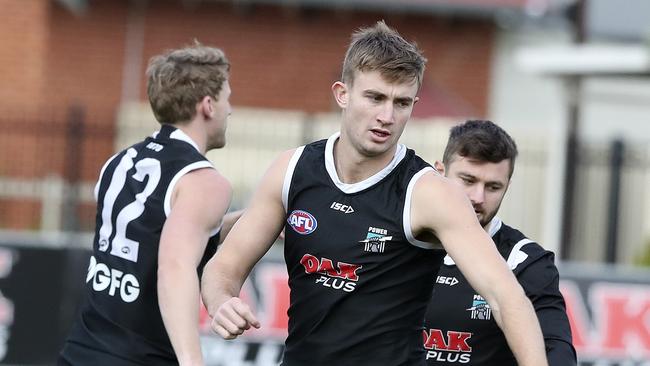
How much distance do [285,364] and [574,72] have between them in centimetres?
952

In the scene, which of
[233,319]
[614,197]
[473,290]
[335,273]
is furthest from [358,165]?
[614,197]

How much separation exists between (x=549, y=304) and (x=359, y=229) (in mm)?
942

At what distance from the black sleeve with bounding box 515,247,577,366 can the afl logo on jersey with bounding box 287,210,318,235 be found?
0.97 meters

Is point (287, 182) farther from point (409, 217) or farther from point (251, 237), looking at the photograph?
point (409, 217)

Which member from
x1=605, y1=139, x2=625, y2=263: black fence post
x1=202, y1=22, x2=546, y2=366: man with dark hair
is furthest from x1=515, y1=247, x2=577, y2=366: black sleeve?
x1=605, y1=139, x2=625, y2=263: black fence post

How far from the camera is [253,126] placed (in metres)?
13.9

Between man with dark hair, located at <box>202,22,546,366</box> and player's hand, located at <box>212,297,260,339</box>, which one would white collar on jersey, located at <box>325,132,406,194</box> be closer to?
man with dark hair, located at <box>202,22,546,366</box>

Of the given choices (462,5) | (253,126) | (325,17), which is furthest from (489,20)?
(253,126)

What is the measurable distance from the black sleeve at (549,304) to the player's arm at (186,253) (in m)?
1.26

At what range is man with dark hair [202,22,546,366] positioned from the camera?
14.3 ft

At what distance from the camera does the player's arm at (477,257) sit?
405 cm

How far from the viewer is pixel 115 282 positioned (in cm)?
535

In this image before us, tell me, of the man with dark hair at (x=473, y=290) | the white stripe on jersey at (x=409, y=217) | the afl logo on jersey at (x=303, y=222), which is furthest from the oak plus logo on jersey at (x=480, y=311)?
the afl logo on jersey at (x=303, y=222)

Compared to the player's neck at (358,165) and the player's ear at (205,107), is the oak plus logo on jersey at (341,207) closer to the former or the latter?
the player's neck at (358,165)
